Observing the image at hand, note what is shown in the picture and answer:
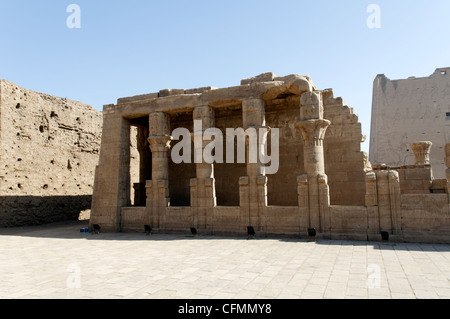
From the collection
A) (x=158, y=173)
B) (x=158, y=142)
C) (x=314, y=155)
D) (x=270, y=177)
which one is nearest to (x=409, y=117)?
(x=270, y=177)

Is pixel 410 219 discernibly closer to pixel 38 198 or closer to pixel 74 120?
pixel 38 198

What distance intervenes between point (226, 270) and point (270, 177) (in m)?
6.82

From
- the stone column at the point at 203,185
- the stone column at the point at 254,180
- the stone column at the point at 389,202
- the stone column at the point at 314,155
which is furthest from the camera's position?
the stone column at the point at 203,185

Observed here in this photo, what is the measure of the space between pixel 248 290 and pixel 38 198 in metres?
13.5

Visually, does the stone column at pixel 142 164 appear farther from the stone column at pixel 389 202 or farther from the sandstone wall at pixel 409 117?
the sandstone wall at pixel 409 117

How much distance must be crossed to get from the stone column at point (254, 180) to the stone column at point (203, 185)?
113 centimetres

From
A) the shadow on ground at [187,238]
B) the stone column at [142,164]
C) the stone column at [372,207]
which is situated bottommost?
the shadow on ground at [187,238]

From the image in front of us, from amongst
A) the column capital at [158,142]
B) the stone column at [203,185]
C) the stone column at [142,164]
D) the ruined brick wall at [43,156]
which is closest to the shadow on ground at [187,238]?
the stone column at [203,185]

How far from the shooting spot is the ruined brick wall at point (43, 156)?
13.6m

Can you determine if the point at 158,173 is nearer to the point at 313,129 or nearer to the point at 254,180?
the point at 254,180

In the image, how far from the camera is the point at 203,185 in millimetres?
10344

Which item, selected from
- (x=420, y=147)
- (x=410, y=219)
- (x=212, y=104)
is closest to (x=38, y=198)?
(x=212, y=104)
